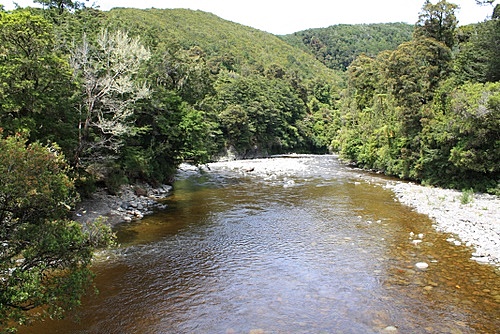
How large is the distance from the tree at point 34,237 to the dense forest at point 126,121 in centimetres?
2

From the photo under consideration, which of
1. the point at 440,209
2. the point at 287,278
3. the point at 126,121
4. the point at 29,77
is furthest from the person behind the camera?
the point at 126,121

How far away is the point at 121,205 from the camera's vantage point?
1866 centimetres

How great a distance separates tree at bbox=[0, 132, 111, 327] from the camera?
223 inches

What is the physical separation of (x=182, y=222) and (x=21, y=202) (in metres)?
10.7

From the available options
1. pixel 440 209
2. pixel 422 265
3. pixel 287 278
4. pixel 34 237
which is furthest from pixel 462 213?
pixel 34 237

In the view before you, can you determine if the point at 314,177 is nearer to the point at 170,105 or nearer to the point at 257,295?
the point at 170,105

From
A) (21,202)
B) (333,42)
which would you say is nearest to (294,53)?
(333,42)

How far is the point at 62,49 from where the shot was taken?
762 inches

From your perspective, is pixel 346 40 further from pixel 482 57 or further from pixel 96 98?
pixel 96 98

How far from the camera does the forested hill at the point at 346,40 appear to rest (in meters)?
163

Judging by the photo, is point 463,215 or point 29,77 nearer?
point 29,77

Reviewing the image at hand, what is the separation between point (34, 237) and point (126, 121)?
15405mm

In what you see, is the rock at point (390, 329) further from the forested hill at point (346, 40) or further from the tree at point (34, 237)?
the forested hill at point (346, 40)

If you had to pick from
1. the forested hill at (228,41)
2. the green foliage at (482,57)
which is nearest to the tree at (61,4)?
the green foliage at (482,57)
